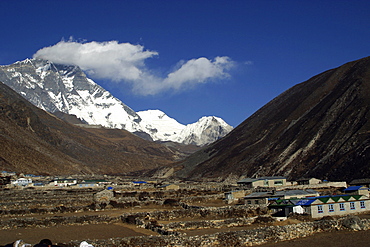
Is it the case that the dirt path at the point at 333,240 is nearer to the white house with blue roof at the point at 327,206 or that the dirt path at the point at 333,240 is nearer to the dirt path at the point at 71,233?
the white house with blue roof at the point at 327,206

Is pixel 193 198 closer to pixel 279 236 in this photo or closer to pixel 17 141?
pixel 279 236

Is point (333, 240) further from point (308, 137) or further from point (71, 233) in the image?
point (308, 137)

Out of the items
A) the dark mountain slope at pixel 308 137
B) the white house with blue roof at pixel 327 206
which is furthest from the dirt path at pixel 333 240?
the dark mountain slope at pixel 308 137

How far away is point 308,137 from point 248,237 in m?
77.1

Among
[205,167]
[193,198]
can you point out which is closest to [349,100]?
[205,167]

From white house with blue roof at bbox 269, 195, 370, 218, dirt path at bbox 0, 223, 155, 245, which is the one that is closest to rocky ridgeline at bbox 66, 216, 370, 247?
white house with blue roof at bbox 269, 195, 370, 218

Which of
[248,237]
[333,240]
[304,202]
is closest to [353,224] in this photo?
[333,240]

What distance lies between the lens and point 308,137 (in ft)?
320

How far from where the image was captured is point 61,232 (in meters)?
30.2

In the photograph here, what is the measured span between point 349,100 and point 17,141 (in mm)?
93691

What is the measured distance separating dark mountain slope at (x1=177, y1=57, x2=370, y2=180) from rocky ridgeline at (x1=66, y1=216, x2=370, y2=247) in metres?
43.4

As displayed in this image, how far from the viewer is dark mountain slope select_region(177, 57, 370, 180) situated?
8039 centimetres

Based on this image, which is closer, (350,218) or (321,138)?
(350,218)

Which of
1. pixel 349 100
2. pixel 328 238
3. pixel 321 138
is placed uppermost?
pixel 349 100
